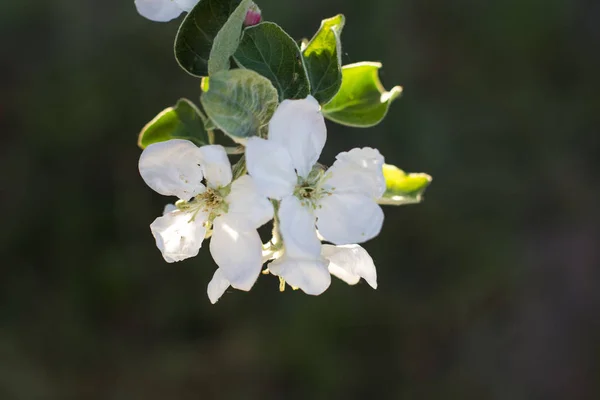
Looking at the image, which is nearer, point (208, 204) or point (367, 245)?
point (208, 204)

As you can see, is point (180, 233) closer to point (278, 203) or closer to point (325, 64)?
point (278, 203)

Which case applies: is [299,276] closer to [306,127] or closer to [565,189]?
[306,127]

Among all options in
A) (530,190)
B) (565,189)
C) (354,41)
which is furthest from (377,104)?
(565,189)

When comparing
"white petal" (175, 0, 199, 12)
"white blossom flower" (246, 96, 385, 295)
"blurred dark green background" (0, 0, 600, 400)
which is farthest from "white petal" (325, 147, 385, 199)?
"blurred dark green background" (0, 0, 600, 400)

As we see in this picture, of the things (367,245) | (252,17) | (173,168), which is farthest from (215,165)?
(367,245)

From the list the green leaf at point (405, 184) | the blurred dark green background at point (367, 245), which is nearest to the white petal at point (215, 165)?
the green leaf at point (405, 184)

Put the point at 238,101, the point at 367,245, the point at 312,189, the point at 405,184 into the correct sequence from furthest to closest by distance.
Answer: the point at 367,245, the point at 405,184, the point at 312,189, the point at 238,101
